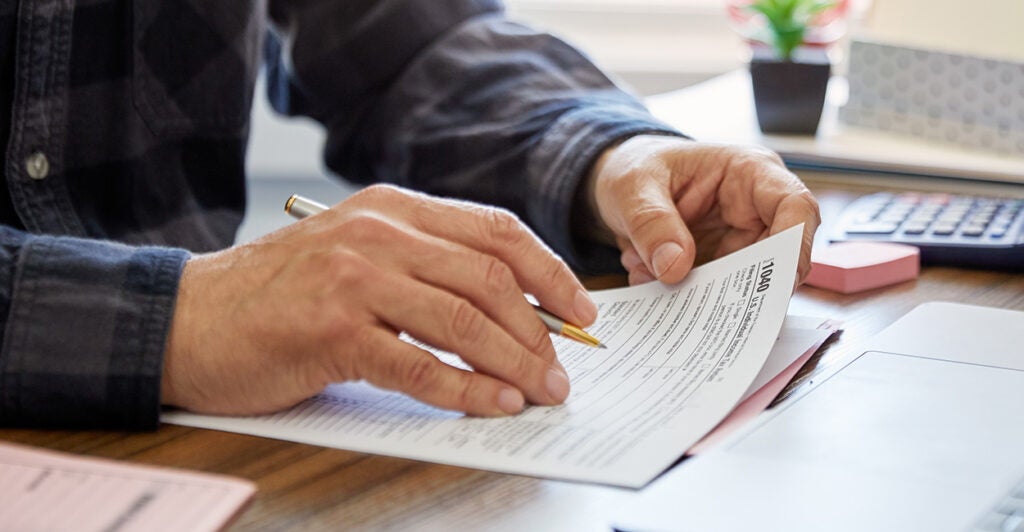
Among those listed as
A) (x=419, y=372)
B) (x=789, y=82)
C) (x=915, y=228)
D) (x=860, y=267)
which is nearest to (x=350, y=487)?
(x=419, y=372)

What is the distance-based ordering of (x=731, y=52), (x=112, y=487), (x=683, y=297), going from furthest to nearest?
(x=731, y=52) → (x=683, y=297) → (x=112, y=487)

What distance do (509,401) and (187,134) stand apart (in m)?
0.47

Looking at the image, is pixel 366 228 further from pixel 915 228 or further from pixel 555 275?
pixel 915 228

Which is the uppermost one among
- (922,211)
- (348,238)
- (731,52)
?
(348,238)

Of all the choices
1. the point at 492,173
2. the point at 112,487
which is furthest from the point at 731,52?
the point at 112,487

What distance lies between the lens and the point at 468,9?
1.08 meters

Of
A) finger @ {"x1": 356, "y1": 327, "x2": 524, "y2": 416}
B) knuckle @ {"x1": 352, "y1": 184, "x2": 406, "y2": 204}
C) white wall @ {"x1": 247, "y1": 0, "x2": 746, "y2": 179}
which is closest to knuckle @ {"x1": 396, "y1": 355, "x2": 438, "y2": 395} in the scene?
finger @ {"x1": 356, "y1": 327, "x2": 524, "y2": 416}

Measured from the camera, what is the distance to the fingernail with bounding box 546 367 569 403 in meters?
0.57

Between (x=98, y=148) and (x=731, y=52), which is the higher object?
(x=98, y=148)

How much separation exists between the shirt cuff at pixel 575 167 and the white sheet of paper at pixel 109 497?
0.44 m

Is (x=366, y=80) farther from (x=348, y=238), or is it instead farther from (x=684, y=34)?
(x=684, y=34)

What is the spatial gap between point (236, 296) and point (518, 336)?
0.14 meters

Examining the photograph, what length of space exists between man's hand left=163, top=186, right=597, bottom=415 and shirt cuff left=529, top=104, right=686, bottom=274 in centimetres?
26

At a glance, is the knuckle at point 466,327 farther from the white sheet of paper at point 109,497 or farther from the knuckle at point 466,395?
the white sheet of paper at point 109,497
